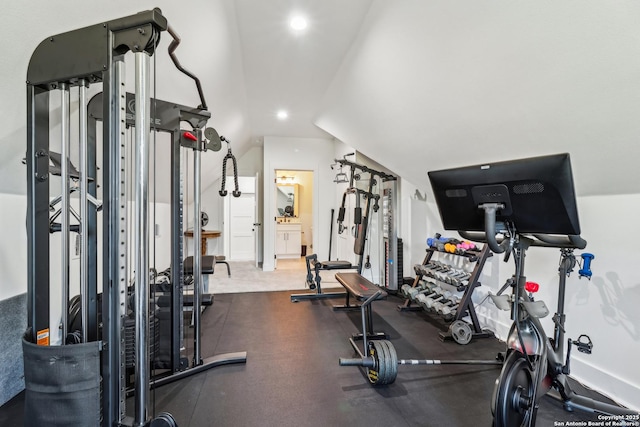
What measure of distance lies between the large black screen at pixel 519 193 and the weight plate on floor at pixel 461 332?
59.9 inches

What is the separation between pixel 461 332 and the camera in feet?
8.27

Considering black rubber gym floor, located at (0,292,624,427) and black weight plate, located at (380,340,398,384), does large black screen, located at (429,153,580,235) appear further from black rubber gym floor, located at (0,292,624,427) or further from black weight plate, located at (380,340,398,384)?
black rubber gym floor, located at (0,292,624,427)

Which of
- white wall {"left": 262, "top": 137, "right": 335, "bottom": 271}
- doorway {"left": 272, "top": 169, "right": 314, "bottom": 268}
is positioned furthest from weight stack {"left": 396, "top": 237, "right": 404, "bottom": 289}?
doorway {"left": 272, "top": 169, "right": 314, "bottom": 268}

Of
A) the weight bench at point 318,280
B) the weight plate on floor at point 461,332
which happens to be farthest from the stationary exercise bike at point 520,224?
the weight bench at point 318,280

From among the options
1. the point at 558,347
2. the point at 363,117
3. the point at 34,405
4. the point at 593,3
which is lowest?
the point at 558,347

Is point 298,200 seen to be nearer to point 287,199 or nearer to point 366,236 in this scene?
point 287,199

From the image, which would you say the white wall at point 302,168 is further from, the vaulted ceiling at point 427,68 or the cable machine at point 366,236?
the vaulted ceiling at point 427,68

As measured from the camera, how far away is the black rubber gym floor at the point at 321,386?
1.62 metres

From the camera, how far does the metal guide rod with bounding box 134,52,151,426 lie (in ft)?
3.44

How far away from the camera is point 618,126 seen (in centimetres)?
147

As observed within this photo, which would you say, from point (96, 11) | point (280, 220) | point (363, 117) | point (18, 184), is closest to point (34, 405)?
point (18, 184)

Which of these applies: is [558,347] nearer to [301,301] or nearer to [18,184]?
[301,301]

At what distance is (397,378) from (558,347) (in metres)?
0.99

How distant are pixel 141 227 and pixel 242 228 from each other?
5.83m
